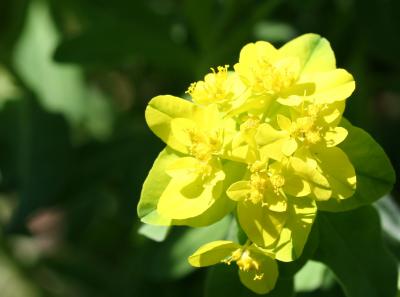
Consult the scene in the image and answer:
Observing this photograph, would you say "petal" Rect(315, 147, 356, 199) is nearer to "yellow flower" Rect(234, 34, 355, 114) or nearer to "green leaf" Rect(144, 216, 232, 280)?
"yellow flower" Rect(234, 34, 355, 114)

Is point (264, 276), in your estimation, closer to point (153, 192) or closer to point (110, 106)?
point (153, 192)

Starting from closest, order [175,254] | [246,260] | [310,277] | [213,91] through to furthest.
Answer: [246,260] → [213,91] → [310,277] → [175,254]

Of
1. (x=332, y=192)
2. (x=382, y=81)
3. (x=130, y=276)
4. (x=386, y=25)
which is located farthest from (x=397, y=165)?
(x=332, y=192)

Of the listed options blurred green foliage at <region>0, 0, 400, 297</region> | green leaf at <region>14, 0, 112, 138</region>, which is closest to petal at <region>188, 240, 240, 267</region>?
blurred green foliage at <region>0, 0, 400, 297</region>

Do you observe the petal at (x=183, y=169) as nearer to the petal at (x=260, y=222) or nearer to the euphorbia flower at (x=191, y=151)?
the euphorbia flower at (x=191, y=151)

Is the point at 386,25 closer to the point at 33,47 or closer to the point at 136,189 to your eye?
the point at 136,189

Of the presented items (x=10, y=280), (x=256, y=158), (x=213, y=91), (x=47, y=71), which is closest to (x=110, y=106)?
(x=47, y=71)
